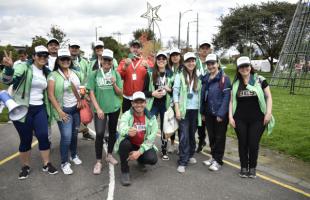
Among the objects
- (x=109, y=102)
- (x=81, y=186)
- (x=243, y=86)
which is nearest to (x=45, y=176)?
(x=81, y=186)

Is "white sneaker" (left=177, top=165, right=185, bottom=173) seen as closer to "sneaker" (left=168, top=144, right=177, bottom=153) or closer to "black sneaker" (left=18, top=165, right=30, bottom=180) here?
"sneaker" (left=168, top=144, right=177, bottom=153)

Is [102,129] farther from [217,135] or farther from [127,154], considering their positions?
[217,135]

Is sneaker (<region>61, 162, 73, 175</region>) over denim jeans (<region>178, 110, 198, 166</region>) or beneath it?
beneath

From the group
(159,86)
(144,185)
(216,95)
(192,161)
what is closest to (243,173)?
(192,161)

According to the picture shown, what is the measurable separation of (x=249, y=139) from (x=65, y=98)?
3.30m

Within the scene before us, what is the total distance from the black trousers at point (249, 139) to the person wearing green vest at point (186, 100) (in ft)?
2.74

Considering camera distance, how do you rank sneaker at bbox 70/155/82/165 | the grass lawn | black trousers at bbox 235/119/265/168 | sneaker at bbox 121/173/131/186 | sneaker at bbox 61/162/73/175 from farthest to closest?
the grass lawn < sneaker at bbox 70/155/82/165 < sneaker at bbox 61/162/73/175 < black trousers at bbox 235/119/265/168 < sneaker at bbox 121/173/131/186

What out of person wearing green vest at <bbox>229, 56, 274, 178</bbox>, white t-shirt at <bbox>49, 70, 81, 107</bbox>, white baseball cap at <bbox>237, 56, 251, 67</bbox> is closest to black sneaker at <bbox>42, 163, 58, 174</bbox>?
white t-shirt at <bbox>49, 70, 81, 107</bbox>

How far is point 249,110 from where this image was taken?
5172mm

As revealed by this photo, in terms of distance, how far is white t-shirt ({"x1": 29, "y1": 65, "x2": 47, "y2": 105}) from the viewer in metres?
5.00

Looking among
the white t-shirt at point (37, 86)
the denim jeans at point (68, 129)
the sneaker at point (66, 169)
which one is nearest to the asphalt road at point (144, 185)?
the sneaker at point (66, 169)

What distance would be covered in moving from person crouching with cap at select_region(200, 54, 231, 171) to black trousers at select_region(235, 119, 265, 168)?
0.35 meters

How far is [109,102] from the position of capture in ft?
18.0

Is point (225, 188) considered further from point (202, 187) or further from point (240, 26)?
point (240, 26)
